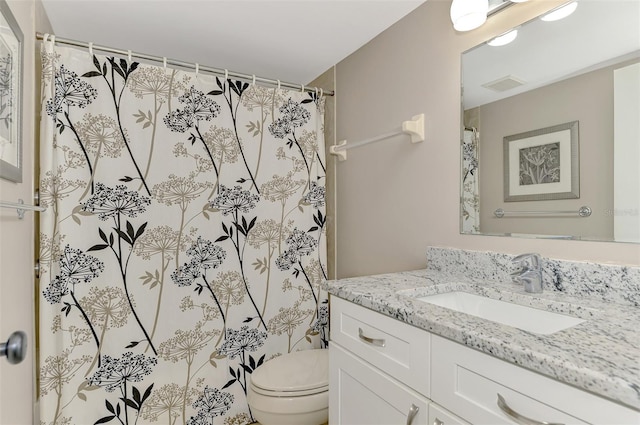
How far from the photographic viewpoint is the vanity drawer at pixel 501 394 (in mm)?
562

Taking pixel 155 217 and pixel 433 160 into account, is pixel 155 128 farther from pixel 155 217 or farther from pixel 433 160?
pixel 433 160

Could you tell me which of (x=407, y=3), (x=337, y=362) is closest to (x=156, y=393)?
(x=337, y=362)

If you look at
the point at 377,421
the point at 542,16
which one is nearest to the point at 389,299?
the point at 377,421

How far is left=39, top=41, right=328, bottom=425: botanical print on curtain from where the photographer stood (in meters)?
1.58

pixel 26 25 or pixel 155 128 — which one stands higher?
pixel 26 25

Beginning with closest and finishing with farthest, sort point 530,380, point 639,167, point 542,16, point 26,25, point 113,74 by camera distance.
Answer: point 530,380
point 639,167
point 542,16
point 26,25
point 113,74

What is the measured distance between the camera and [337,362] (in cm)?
121

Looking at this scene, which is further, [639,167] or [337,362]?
[337,362]

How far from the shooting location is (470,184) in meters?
1.38

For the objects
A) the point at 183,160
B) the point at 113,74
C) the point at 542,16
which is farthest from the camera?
the point at 183,160

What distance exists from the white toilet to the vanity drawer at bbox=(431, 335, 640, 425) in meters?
0.84

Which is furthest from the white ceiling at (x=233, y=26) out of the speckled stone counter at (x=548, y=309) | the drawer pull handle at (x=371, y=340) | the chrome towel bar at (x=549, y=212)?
the drawer pull handle at (x=371, y=340)

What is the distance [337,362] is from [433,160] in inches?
37.0

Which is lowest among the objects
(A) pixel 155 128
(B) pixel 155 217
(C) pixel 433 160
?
(B) pixel 155 217
